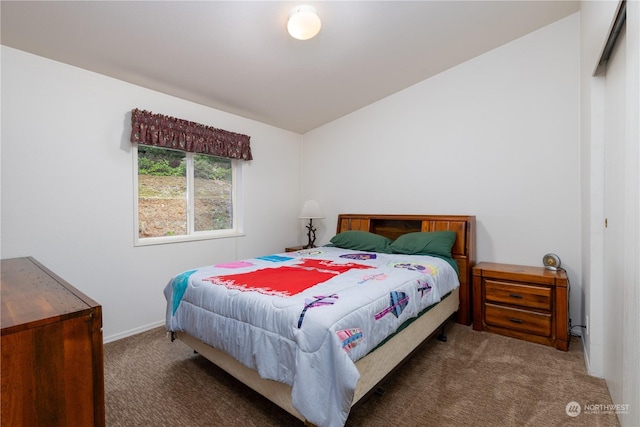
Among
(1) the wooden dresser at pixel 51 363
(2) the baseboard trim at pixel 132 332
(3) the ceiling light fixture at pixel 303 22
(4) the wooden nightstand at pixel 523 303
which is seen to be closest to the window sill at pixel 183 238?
(2) the baseboard trim at pixel 132 332

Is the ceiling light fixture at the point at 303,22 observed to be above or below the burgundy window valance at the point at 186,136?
above

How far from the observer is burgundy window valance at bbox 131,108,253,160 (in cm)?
282

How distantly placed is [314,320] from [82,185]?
8.10ft

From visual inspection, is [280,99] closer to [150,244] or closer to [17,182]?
[150,244]

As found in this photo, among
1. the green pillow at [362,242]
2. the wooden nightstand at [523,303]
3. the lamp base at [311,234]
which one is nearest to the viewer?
the wooden nightstand at [523,303]

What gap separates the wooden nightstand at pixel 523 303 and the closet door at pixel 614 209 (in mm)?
502

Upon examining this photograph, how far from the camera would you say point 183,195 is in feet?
11.3

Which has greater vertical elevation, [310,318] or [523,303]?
[310,318]

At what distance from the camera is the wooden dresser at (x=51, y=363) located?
0.83 m

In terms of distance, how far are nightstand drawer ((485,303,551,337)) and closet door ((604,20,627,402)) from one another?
0.55 metres
